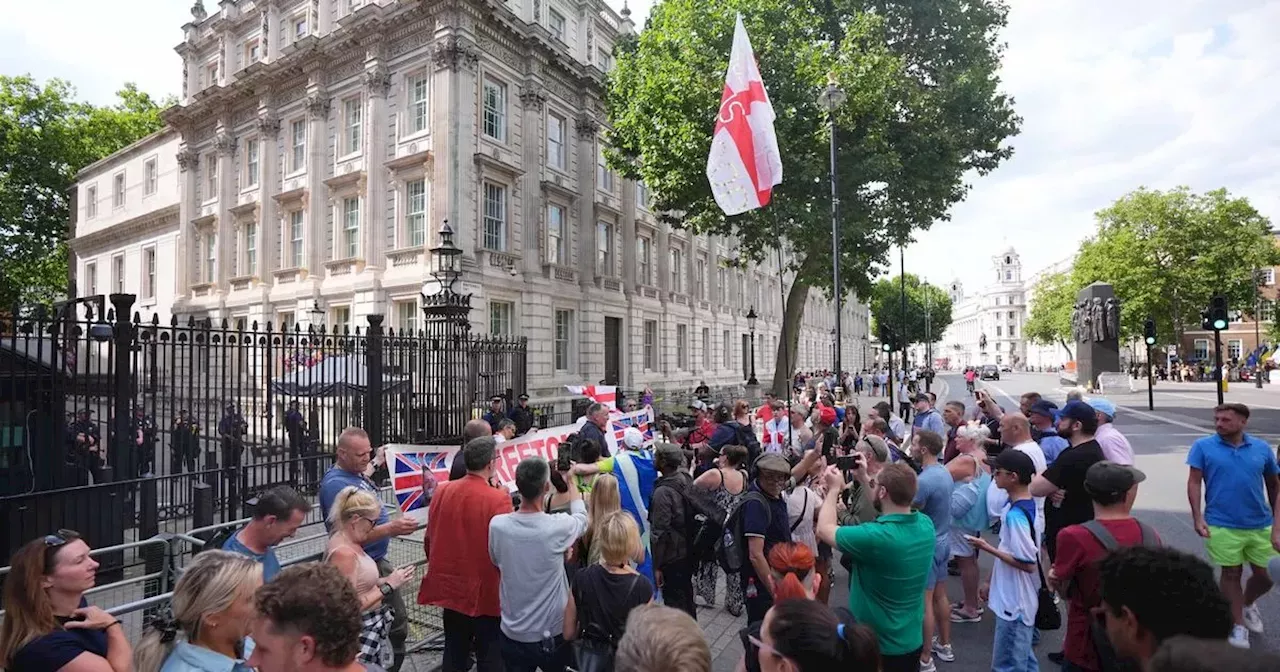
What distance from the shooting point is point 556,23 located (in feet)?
84.6

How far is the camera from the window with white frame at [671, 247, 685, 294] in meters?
33.8

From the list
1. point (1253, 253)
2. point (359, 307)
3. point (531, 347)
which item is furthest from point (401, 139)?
point (1253, 253)

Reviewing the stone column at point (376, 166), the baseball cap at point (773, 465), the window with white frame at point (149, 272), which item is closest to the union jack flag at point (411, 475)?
the baseball cap at point (773, 465)

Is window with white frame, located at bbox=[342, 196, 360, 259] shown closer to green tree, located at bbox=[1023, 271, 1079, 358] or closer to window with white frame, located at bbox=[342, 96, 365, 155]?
window with white frame, located at bbox=[342, 96, 365, 155]

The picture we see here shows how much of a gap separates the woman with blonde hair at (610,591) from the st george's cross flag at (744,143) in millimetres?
8091

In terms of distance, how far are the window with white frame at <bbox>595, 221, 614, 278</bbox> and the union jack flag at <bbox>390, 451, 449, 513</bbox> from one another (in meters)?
20.7

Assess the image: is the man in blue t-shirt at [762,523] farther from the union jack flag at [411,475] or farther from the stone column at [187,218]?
the stone column at [187,218]

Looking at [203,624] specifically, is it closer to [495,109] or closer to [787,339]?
[495,109]

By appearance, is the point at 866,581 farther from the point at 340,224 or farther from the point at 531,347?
the point at 340,224

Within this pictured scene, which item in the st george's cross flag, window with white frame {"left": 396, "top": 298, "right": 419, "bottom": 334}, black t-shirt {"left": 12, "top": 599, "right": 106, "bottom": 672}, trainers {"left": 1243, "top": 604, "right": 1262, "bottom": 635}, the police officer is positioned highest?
the st george's cross flag

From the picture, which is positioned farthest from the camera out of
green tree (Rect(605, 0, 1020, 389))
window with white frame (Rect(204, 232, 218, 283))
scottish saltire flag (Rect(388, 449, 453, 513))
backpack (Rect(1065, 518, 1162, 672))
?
window with white frame (Rect(204, 232, 218, 283))

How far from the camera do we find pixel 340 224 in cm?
2356

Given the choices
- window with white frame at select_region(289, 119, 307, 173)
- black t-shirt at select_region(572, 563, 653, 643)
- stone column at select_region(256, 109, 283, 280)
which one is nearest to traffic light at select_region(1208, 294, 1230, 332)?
black t-shirt at select_region(572, 563, 653, 643)

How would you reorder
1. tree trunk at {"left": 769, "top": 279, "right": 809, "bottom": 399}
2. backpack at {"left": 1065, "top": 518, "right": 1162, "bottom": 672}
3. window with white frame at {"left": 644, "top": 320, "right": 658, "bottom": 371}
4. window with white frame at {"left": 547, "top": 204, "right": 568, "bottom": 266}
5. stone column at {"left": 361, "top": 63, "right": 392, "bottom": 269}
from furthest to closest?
window with white frame at {"left": 644, "top": 320, "right": 658, "bottom": 371}, window with white frame at {"left": 547, "top": 204, "right": 568, "bottom": 266}, tree trunk at {"left": 769, "top": 279, "right": 809, "bottom": 399}, stone column at {"left": 361, "top": 63, "right": 392, "bottom": 269}, backpack at {"left": 1065, "top": 518, "right": 1162, "bottom": 672}
